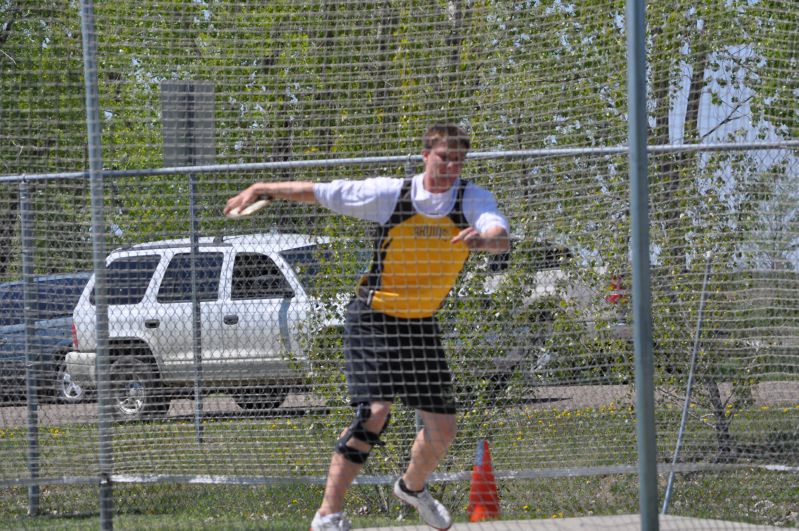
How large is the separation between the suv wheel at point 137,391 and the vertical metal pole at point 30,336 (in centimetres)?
57

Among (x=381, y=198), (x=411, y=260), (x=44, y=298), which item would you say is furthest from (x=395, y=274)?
(x=44, y=298)

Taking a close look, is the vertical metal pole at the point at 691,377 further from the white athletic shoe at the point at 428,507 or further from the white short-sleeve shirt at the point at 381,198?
the white short-sleeve shirt at the point at 381,198

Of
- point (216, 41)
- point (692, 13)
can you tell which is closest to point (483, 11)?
point (692, 13)

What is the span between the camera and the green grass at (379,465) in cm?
627

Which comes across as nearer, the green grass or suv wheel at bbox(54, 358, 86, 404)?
the green grass

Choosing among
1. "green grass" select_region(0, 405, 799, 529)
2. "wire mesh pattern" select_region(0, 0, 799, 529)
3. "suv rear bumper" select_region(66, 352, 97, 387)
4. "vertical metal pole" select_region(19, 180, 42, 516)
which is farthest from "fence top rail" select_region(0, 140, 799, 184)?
"green grass" select_region(0, 405, 799, 529)

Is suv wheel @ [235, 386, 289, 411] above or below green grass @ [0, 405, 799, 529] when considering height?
above

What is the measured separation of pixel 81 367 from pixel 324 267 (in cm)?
166

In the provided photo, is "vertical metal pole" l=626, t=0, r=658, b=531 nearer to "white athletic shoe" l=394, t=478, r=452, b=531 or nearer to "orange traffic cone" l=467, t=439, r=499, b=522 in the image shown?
"white athletic shoe" l=394, t=478, r=452, b=531

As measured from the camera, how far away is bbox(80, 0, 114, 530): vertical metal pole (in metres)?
5.58

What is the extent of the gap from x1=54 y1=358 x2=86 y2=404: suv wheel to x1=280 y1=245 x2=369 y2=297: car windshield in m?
1.51

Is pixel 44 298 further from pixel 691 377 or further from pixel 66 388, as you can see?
pixel 691 377

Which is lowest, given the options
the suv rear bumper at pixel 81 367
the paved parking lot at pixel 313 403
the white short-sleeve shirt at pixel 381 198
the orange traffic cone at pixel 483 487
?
the orange traffic cone at pixel 483 487

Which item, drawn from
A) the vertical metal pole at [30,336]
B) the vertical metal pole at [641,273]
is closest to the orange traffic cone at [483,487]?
the vertical metal pole at [641,273]
